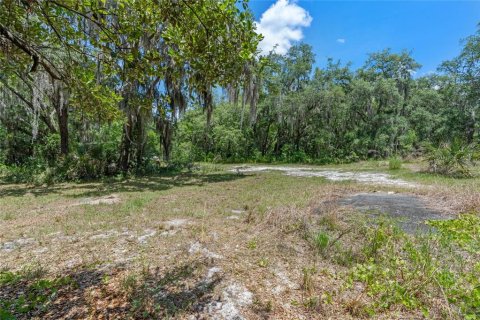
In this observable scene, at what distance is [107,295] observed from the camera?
2.43 meters

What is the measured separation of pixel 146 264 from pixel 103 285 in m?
0.49

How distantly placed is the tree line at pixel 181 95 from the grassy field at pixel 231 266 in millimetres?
1898

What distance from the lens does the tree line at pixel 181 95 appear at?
255cm

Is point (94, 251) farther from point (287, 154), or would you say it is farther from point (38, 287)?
point (287, 154)

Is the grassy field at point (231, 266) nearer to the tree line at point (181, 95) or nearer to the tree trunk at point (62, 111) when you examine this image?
the tree line at point (181, 95)

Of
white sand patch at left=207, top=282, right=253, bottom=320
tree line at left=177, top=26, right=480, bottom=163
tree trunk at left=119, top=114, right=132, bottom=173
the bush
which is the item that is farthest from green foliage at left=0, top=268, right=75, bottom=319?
tree line at left=177, top=26, right=480, bottom=163

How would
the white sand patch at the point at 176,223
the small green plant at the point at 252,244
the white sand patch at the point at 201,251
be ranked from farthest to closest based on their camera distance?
1. the white sand patch at the point at 176,223
2. the small green plant at the point at 252,244
3. the white sand patch at the point at 201,251

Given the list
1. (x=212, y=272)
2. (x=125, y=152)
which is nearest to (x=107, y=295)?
(x=212, y=272)

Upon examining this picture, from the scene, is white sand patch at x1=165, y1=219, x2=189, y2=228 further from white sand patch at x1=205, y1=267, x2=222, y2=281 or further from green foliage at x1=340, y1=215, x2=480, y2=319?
green foliage at x1=340, y1=215, x2=480, y2=319

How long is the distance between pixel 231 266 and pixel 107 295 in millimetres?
1261

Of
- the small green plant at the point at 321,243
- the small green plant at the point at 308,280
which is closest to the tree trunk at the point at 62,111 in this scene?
the small green plant at the point at 321,243

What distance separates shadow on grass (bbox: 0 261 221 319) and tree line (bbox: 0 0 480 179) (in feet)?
6.79

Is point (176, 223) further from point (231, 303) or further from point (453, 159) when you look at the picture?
point (453, 159)

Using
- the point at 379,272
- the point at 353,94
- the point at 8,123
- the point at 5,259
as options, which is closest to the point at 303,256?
the point at 379,272
